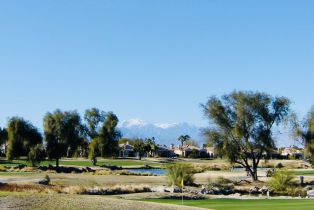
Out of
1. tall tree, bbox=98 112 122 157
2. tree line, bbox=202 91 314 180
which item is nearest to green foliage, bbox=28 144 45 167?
tall tree, bbox=98 112 122 157

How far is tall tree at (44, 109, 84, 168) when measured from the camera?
316 ft

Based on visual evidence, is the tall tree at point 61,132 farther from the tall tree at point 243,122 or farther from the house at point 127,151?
the house at point 127,151

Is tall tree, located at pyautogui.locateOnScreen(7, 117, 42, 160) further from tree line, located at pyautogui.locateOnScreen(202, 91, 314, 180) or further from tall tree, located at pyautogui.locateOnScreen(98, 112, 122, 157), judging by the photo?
tree line, located at pyautogui.locateOnScreen(202, 91, 314, 180)

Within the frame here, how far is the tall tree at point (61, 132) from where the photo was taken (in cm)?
9644

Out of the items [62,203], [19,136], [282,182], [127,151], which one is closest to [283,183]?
[282,182]

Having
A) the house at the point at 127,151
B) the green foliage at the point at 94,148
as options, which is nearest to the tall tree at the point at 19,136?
the green foliage at the point at 94,148

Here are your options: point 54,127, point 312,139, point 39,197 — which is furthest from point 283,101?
point 39,197

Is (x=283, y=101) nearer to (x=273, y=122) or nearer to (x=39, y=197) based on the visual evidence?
(x=273, y=122)

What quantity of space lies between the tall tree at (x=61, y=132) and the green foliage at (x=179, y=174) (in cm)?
4252

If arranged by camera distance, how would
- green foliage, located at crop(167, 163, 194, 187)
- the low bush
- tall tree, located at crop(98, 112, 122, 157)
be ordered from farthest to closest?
tall tree, located at crop(98, 112, 122, 157) → green foliage, located at crop(167, 163, 194, 187) → the low bush

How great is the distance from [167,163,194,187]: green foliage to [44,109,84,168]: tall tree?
1674 inches

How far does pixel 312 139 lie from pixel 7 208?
59.5m

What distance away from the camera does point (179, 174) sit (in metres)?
57.1

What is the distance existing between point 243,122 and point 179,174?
51.6 ft
